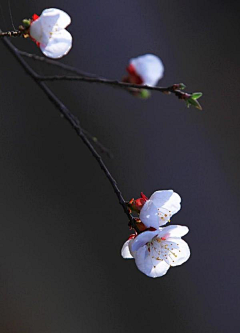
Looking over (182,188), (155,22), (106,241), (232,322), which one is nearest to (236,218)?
(182,188)

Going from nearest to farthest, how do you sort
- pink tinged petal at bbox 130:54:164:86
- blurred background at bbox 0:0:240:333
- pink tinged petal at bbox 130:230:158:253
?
pink tinged petal at bbox 130:54:164:86, pink tinged petal at bbox 130:230:158:253, blurred background at bbox 0:0:240:333

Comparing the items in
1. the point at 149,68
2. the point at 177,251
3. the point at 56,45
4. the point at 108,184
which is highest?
the point at 108,184

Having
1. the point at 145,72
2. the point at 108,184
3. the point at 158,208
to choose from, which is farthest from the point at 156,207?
the point at 108,184

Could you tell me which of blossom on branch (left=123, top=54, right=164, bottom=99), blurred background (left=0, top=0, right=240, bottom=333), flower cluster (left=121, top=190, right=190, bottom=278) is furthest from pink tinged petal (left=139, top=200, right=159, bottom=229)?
blurred background (left=0, top=0, right=240, bottom=333)

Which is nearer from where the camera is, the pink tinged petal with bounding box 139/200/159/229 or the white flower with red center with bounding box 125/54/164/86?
the white flower with red center with bounding box 125/54/164/86

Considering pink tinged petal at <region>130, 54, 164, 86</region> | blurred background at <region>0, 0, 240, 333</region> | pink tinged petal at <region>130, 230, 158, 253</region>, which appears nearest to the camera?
pink tinged petal at <region>130, 54, 164, 86</region>

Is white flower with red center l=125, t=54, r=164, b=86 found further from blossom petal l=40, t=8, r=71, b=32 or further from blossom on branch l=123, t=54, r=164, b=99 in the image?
blossom petal l=40, t=8, r=71, b=32

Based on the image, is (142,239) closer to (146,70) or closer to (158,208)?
(158,208)
